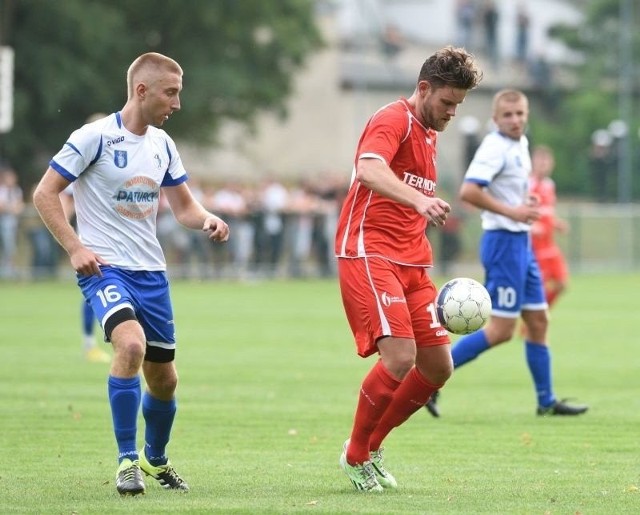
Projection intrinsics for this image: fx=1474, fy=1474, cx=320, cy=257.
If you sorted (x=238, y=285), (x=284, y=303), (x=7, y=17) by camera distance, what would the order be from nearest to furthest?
(x=284, y=303) → (x=238, y=285) → (x=7, y=17)

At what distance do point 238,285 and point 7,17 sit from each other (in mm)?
9547

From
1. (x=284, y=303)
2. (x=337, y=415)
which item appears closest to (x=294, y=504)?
(x=337, y=415)

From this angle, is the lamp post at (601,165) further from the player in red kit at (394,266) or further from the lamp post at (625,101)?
the player in red kit at (394,266)

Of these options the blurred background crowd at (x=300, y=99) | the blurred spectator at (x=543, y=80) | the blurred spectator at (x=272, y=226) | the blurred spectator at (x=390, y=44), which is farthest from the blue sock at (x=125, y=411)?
the blurred spectator at (x=543, y=80)

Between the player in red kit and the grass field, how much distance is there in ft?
1.33

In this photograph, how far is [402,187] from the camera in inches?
293

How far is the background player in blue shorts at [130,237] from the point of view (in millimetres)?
7598

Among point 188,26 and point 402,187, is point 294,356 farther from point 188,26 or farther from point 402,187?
point 188,26

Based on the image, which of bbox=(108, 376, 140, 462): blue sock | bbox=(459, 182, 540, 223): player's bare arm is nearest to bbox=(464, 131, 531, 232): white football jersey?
bbox=(459, 182, 540, 223): player's bare arm

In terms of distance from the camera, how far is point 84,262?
7.58m

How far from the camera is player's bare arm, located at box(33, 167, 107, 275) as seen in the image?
7.61 metres

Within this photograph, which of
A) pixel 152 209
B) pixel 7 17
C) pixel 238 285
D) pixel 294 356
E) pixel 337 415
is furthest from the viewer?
pixel 7 17

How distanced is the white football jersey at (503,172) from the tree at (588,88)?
34392mm

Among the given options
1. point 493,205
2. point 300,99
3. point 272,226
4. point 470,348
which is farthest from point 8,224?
point 300,99
